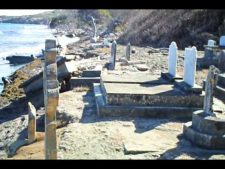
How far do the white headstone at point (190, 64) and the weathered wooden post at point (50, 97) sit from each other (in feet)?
15.1

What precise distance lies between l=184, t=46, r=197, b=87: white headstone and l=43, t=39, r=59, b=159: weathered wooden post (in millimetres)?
4609

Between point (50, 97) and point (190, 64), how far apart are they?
5131mm

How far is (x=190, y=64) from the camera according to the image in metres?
9.35

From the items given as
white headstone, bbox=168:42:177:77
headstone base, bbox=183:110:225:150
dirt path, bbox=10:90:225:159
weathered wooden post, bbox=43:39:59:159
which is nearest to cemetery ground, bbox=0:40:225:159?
dirt path, bbox=10:90:225:159

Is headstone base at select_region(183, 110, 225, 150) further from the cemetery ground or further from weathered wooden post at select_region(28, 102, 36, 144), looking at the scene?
weathered wooden post at select_region(28, 102, 36, 144)

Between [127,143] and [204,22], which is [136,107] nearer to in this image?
[127,143]

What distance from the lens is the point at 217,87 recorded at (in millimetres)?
10984

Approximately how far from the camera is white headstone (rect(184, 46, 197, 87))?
29.9 ft

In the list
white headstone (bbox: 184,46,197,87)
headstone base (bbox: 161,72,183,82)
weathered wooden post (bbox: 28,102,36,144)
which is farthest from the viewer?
headstone base (bbox: 161,72,183,82)

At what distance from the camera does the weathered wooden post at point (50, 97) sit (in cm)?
524

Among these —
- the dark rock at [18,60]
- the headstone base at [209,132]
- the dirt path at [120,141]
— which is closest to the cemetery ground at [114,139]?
→ the dirt path at [120,141]
